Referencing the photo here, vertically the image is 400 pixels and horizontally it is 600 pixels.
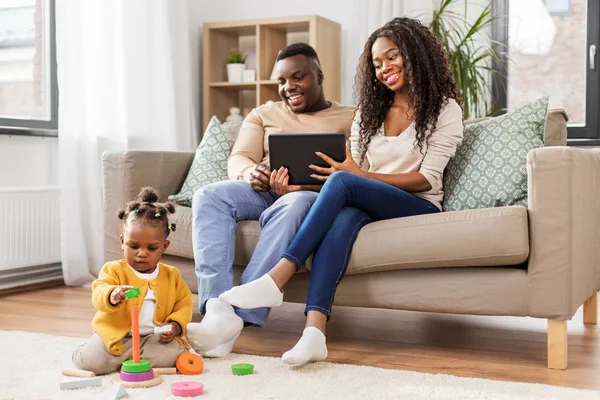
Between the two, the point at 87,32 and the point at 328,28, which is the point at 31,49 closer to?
the point at 87,32

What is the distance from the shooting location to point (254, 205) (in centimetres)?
243

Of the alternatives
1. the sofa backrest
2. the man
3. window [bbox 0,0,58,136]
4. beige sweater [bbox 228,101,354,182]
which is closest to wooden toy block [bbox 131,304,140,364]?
the man

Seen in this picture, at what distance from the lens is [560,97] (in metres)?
4.04

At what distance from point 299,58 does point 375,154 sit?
536 millimetres

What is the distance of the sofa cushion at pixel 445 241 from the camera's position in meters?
2.05

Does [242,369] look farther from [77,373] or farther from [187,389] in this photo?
[77,373]

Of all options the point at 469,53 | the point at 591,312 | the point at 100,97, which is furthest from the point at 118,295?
the point at 469,53

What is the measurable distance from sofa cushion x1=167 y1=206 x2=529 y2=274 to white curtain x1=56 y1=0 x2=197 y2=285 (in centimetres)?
169

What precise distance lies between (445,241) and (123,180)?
1.22 metres


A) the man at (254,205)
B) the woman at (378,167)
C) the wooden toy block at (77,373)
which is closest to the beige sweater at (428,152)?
the woman at (378,167)

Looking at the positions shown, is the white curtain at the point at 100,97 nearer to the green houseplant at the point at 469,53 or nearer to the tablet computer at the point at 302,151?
the green houseplant at the point at 469,53

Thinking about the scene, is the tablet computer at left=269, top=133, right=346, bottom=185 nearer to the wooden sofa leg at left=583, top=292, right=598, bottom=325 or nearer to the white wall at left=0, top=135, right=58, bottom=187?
the wooden sofa leg at left=583, top=292, right=598, bottom=325

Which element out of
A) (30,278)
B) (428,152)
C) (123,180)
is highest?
(428,152)

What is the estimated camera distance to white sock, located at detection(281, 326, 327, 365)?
1897 millimetres
